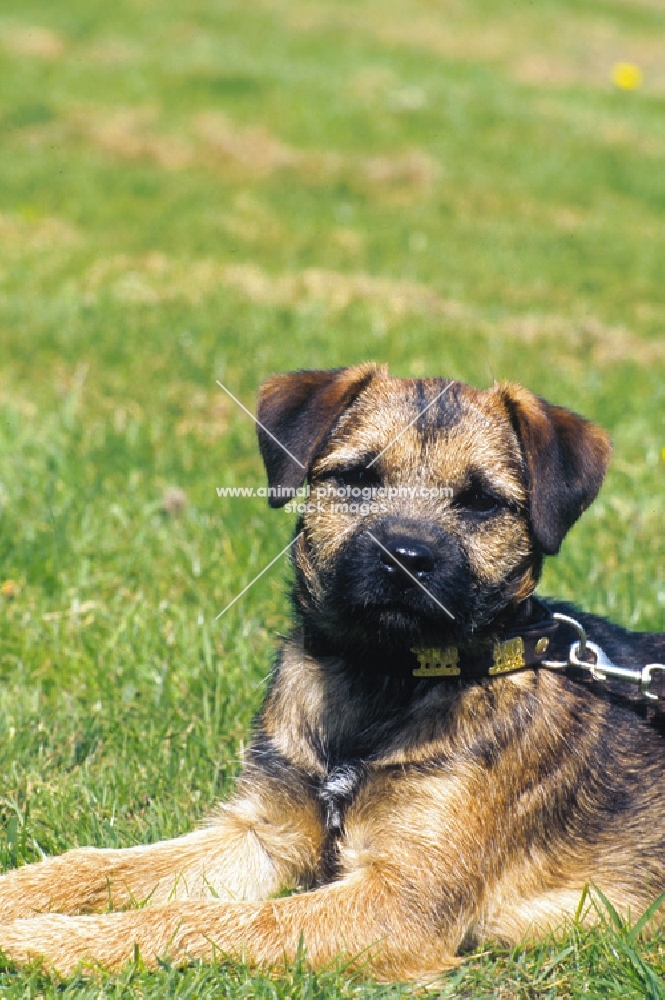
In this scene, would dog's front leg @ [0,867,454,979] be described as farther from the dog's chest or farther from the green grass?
the dog's chest

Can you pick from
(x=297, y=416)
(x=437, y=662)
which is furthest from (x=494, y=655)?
(x=297, y=416)

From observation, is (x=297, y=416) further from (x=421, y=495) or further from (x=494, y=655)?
(x=494, y=655)

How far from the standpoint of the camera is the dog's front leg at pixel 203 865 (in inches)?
128

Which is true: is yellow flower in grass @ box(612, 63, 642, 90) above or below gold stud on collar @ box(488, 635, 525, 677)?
above

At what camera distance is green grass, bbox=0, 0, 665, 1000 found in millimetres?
3900

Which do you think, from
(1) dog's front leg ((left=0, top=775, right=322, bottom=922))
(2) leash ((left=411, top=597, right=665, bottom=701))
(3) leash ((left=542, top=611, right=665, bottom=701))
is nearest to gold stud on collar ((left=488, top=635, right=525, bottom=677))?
(2) leash ((left=411, top=597, right=665, bottom=701))

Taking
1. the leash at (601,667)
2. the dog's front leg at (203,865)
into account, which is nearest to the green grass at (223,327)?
the dog's front leg at (203,865)

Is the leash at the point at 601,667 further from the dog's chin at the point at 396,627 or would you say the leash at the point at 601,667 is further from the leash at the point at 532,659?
the dog's chin at the point at 396,627

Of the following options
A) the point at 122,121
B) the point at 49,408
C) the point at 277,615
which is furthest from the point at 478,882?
the point at 122,121

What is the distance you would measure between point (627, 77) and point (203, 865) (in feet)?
76.6

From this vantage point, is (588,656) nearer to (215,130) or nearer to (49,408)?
(49,408)

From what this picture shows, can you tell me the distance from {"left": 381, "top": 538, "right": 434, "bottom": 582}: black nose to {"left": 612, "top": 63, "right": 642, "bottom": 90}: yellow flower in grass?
21864mm

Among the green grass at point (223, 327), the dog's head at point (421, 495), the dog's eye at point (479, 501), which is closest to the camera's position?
the dog's head at point (421, 495)

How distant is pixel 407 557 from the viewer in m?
3.13
